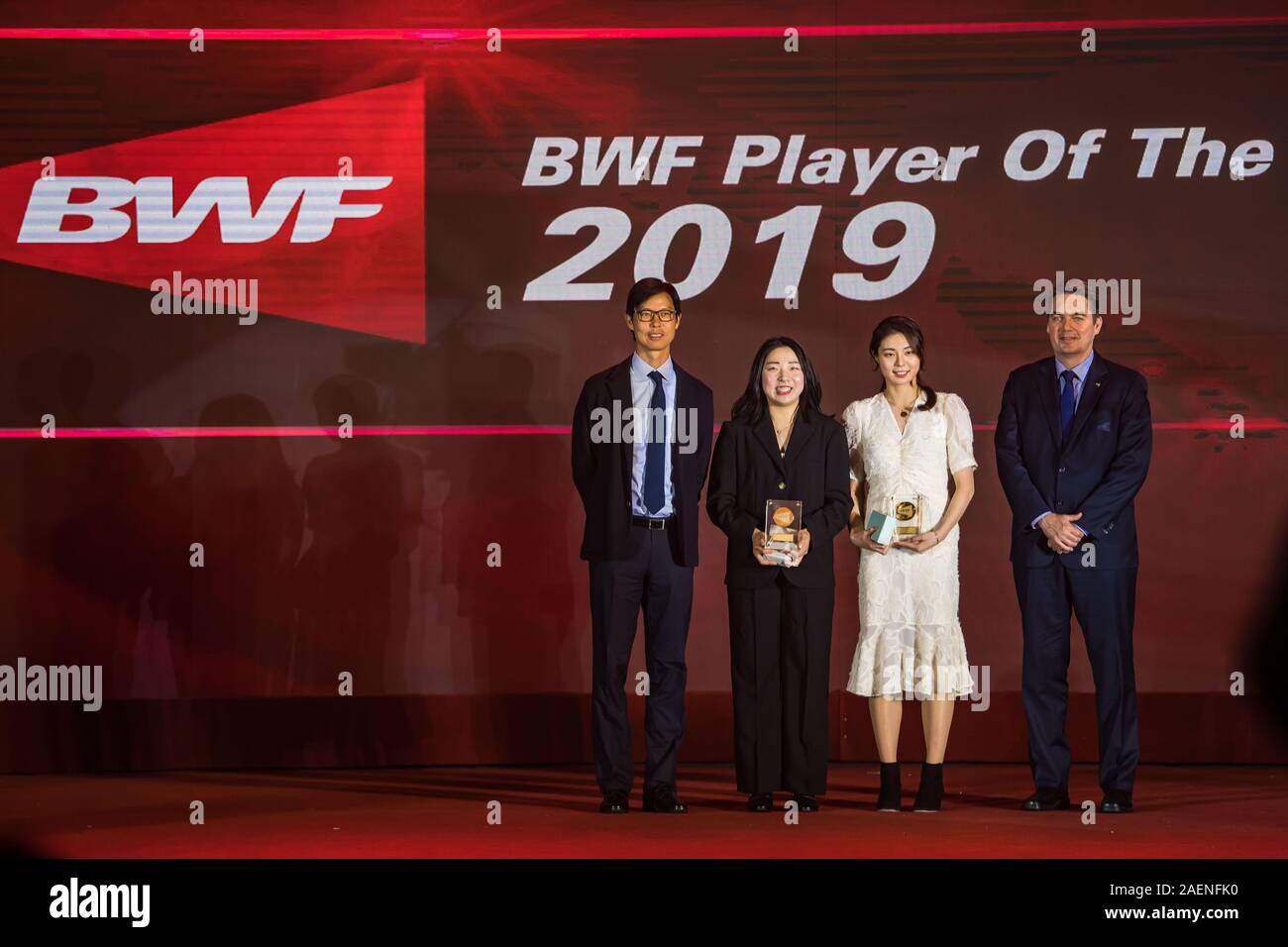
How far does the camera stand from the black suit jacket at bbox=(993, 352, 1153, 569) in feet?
18.4

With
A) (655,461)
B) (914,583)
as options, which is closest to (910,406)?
(914,583)

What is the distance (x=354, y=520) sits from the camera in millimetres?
6980

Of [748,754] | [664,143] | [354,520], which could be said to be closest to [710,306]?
[664,143]

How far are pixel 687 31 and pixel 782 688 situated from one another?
3.00 m

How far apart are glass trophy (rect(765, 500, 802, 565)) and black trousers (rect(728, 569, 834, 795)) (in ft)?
0.37

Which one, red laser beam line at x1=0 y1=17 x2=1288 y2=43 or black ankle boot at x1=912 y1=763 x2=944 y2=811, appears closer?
black ankle boot at x1=912 y1=763 x2=944 y2=811

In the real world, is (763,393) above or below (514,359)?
below

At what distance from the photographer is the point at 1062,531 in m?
5.56

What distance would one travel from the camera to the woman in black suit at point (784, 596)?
5.59 metres

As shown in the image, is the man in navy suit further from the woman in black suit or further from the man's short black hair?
the man's short black hair

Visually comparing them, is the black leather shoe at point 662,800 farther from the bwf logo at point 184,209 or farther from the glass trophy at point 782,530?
the bwf logo at point 184,209

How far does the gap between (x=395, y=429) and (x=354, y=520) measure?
16.6 inches
